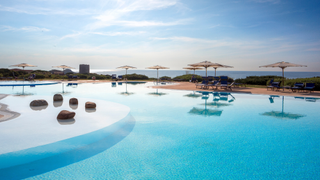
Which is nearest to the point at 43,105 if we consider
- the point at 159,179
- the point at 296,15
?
the point at 159,179

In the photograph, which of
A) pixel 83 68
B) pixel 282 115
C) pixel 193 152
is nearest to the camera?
pixel 193 152

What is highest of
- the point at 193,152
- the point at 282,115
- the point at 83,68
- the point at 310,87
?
the point at 83,68

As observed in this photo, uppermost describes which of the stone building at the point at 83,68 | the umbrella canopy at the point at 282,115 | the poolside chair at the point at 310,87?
the stone building at the point at 83,68

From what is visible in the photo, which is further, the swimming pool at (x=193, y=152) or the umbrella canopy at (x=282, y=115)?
the umbrella canopy at (x=282, y=115)

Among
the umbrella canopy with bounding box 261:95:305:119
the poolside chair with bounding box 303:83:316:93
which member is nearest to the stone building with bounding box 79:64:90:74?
the poolside chair with bounding box 303:83:316:93

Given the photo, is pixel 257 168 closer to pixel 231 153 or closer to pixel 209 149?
pixel 231 153

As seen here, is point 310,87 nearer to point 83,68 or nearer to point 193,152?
point 193,152

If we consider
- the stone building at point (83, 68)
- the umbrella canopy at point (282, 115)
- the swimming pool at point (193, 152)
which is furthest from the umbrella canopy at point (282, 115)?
the stone building at point (83, 68)

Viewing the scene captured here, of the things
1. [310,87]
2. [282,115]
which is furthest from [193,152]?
[310,87]

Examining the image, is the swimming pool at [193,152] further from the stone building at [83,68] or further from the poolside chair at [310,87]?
the stone building at [83,68]

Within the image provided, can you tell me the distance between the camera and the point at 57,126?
14.6 feet

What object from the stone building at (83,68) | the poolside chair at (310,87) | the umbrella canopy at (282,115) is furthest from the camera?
the stone building at (83,68)

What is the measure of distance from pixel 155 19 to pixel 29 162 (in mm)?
15160

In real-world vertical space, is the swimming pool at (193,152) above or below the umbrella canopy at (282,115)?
below
